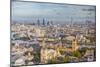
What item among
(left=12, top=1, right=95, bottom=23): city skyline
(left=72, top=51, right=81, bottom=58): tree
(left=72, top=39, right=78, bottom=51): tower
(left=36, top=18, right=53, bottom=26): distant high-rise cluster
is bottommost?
(left=72, top=51, right=81, bottom=58): tree

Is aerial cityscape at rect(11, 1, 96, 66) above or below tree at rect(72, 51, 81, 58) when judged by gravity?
above

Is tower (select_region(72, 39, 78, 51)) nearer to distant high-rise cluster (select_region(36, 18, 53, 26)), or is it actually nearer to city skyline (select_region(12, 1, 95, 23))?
city skyline (select_region(12, 1, 95, 23))

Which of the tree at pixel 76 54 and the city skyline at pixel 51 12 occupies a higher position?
the city skyline at pixel 51 12

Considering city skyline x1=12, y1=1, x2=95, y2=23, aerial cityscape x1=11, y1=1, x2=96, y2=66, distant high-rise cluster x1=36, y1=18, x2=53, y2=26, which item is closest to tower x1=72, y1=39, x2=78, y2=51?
aerial cityscape x1=11, y1=1, x2=96, y2=66

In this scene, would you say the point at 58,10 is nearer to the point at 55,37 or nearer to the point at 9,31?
the point at 55,37

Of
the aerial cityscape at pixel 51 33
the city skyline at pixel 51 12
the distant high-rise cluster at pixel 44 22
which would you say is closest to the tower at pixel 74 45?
the aerial cityscape at pixel 51 33

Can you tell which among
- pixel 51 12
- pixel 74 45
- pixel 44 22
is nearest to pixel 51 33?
pixel 44 22

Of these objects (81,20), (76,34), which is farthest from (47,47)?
(81,20)

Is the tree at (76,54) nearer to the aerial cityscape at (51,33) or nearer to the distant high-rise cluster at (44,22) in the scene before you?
the aerial cityscape at (51,33)
